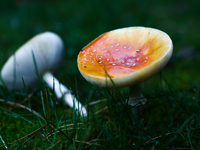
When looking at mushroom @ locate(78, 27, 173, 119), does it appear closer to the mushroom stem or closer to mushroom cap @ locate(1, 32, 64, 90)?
the mushroom stem

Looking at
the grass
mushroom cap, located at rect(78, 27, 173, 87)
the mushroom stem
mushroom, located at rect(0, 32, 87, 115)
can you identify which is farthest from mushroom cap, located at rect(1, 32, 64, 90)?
the mushroom stem

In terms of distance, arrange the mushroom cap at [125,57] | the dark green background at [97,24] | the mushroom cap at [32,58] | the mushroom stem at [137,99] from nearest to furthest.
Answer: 1. the mushroom cap at [125,57]
2. the mushroom stem at [137,99]
3. the mushroom cap at [32,58]
4. the dark green background at [97,24]

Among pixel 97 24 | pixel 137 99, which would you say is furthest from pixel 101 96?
pixel 97 24

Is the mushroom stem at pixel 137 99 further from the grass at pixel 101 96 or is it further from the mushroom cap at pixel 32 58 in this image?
the mushroom cap at pixel 32 58

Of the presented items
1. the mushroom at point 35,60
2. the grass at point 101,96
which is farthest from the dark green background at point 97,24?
the mushroom at point 35,60

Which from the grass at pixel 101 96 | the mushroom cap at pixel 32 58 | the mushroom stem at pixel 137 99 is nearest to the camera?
the grass at pixel 101 96

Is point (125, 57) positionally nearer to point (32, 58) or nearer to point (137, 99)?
point (137, 99)

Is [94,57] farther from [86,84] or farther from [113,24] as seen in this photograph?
[113,24]
